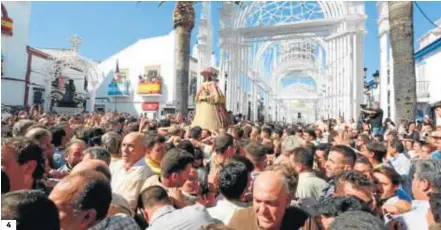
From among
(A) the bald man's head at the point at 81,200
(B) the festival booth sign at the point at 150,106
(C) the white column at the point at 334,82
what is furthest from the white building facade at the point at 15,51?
(A) the bald man's head at the point at 81,200

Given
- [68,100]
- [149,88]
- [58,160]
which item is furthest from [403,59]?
[149,88]

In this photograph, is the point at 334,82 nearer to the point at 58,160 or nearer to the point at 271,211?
the point at 58,160

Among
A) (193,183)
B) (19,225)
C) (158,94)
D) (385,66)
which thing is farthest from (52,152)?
(158,94)

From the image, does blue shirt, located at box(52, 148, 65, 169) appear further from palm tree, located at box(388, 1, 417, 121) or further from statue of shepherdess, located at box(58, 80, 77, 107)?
statue of shepherdess, located at box(58, 80, 77, 107)

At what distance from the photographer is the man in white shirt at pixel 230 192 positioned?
2658 millimetres

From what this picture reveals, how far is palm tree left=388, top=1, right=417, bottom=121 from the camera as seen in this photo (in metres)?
8.25

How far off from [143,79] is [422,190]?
3466 centimetres

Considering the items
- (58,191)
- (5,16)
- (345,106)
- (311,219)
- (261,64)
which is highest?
(5,16)

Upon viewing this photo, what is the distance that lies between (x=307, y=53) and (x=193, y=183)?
2908 centimetres

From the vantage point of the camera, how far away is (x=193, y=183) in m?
3.49

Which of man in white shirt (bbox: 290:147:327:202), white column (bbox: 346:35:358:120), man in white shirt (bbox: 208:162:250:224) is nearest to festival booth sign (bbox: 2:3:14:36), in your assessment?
white column (bbox: 346:35:358:120)

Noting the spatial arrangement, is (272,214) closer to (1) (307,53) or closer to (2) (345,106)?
(2) (345,106)

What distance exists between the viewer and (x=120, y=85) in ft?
121

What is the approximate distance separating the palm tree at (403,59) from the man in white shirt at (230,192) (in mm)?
6815
